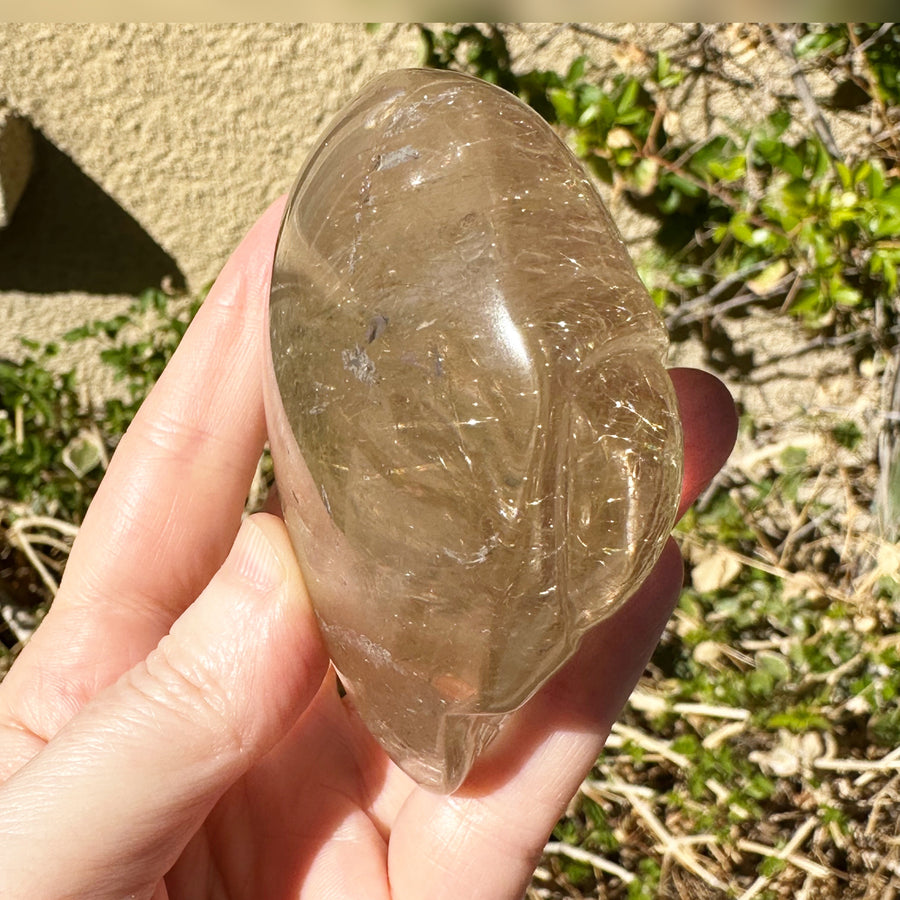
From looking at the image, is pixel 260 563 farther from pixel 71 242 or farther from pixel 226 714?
pixel 71 242

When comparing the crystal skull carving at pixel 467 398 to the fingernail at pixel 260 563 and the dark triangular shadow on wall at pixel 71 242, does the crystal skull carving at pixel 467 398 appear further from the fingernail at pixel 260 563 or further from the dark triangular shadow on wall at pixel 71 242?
the dark triangular shadow on wall at pixel 71 242

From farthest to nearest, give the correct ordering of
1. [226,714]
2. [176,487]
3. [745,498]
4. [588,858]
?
[745,498] → [588,858] → [176,487] → [226,714]

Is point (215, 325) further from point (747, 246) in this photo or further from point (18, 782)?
point (747, 246)

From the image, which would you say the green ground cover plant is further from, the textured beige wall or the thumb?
the thumb

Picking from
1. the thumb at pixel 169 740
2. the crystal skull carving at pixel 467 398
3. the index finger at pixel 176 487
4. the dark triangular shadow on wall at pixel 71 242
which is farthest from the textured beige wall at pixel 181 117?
the thumb at pixel 169 740

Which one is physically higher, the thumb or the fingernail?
the fingernail

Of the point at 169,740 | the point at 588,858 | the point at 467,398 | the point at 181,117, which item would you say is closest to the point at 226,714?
the point at 169,740

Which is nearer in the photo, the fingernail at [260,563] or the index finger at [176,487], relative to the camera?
the fingernail at [260,563]

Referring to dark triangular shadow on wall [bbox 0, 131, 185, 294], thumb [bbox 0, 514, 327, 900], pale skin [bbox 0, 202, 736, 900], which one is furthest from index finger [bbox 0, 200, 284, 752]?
dark triangular shadow on wall [bbox 0, 131, 185, 294]
